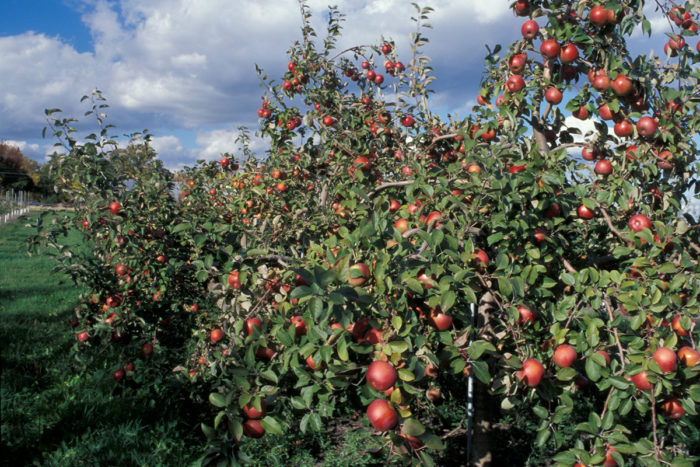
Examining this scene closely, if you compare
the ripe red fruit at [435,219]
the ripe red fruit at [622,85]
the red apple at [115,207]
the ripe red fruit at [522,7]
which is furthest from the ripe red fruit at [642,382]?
the red apple at [115,207]

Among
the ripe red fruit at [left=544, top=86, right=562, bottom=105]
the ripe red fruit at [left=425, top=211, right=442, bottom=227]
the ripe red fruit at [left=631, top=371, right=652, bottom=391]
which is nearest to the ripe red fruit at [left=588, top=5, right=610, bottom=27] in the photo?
the ripe red fruit at [left=544, top=86, right=562, bottom=105]

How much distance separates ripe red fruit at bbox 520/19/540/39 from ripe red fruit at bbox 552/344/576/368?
179 cm

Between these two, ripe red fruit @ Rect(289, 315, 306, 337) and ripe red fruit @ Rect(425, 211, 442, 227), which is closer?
ripe red fruit @ Rect(289, 315, 306, 337)

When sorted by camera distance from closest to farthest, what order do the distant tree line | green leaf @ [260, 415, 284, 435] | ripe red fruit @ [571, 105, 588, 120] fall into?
green leaf @ [260, 415, 284, 435], ripe red fruit @ [571, 105, 588, 120], the distant tree line

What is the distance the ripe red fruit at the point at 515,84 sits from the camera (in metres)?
2.72

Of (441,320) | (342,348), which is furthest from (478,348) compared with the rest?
(342,348)

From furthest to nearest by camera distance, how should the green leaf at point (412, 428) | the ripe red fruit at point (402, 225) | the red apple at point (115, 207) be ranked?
1. the red apple at point (115, 207)
2. the ripe red fruit at point (402, 225)
3. the green leaf at point (412, 428)

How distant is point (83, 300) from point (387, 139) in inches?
102

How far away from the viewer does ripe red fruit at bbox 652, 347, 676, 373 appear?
1.73 meters

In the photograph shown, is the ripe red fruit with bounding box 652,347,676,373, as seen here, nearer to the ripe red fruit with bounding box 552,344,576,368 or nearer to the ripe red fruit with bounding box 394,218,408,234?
the ripe red fruit with bounding box 552,344,576,368

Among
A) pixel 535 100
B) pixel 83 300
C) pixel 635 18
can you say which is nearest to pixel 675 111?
pixel 635 18

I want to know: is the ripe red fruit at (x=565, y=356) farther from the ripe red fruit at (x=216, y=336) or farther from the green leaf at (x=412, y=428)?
the ripe red fruit at (x=216, y=336)

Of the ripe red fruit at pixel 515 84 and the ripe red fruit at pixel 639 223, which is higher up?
the ripe red fruit at pixel 515 84

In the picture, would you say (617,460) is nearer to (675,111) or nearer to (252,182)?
(675,111)
